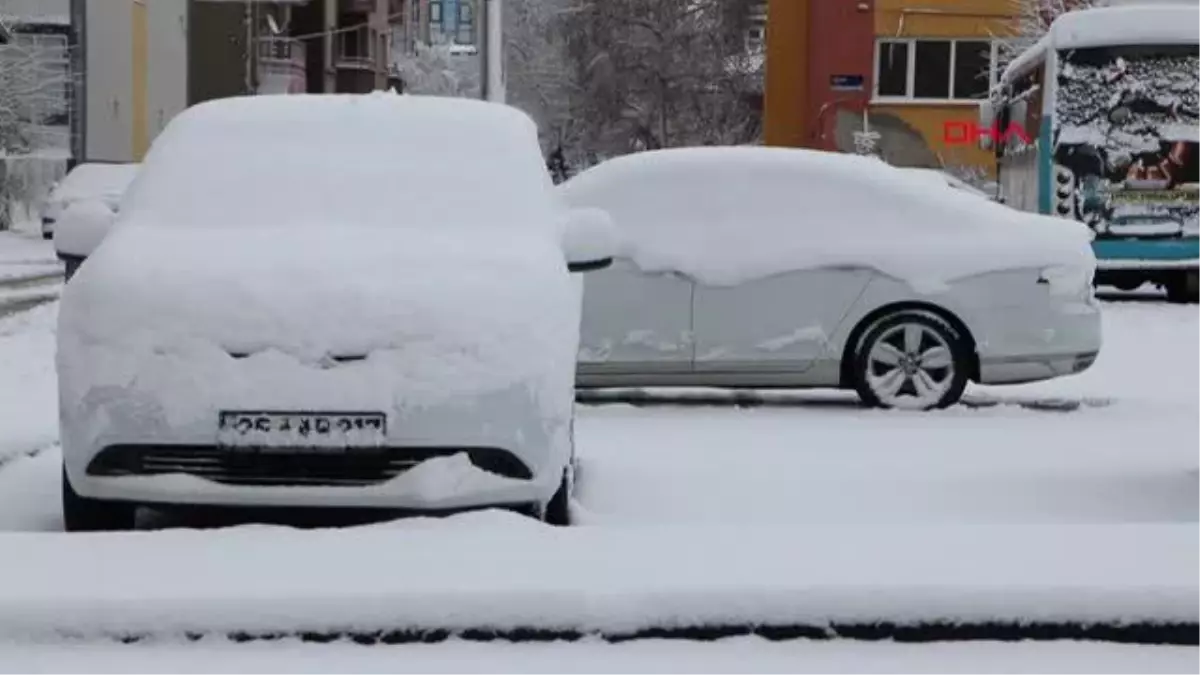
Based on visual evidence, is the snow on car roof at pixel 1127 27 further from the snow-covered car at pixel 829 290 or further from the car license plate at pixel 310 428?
the car license plate at pixel 310 428

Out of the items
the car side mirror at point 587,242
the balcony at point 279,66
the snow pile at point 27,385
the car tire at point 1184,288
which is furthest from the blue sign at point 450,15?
the car side mirror at point 587,242

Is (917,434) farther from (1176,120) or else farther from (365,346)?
(1176,120)

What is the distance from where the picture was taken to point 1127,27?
23.0 m

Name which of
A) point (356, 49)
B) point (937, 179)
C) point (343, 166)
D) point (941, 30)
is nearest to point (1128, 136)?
point (937, 179)

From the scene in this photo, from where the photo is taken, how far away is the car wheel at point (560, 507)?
7.01 m

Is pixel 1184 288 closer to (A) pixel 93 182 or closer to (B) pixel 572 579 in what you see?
(A) pixel 93 182

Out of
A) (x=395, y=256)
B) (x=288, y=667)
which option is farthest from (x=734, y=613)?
(x=395, y=256)

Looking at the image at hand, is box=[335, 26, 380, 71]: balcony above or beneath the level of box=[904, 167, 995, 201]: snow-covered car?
above

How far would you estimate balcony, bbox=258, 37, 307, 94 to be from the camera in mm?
61656

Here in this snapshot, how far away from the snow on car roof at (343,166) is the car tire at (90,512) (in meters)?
1.14

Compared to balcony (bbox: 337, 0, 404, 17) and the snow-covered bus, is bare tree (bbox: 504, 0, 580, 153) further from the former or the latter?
the snow-covered bus

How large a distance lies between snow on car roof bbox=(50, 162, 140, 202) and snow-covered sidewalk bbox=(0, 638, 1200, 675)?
2647 centimetres

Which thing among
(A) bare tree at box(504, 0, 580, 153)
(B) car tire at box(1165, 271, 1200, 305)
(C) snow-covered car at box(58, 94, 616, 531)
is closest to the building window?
(B) car tire at box(1165, 271, 1200, 305)

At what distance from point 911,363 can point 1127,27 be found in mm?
12660
